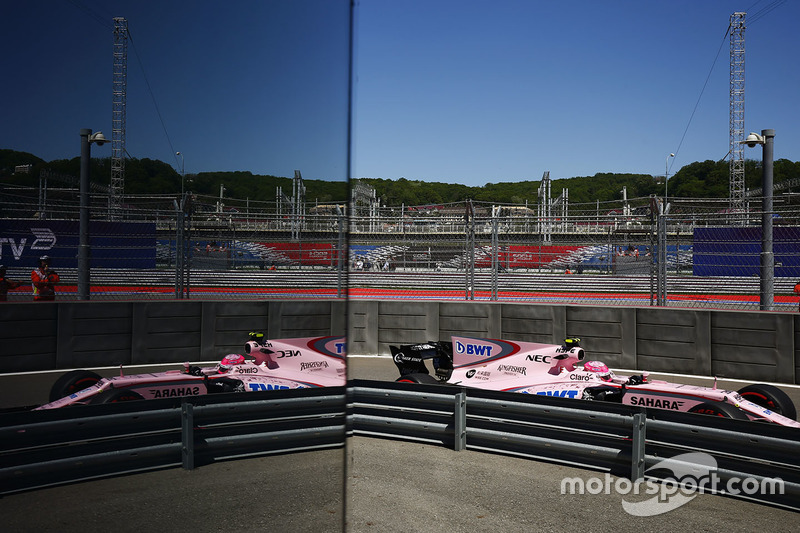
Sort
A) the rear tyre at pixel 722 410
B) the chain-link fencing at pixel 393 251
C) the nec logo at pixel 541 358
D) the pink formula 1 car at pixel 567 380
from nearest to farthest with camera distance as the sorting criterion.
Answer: the chain-link fencing at pixel 393 251 < the rear tyre at pixel 722 410 < the pink formula 1 car at pixel 567 380 < the nec logo at pixel 541 358

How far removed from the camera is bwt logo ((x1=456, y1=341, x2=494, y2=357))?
7730mm

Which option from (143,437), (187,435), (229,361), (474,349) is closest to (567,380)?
(474,349)

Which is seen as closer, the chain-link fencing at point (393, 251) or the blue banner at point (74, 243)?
the blue banner at point (74, 243)

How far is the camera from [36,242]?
2.89 feet

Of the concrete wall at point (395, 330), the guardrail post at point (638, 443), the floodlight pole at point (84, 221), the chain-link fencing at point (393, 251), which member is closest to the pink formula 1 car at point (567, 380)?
the guardrail post at point (638, 443)

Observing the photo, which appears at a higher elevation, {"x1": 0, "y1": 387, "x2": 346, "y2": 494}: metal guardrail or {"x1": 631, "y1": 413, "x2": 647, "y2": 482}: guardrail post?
{"x1": 0, "y1": 387, "x2": 346, "y2": 494}: metal guardrail

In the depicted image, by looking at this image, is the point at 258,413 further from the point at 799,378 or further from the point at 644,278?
the point at 644,278

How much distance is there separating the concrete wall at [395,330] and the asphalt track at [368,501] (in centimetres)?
20

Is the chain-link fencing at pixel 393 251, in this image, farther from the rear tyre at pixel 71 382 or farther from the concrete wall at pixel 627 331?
the concrete wall at pixel 627 331

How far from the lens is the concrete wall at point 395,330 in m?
1.03

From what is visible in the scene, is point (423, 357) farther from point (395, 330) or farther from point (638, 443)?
point (638, 443)

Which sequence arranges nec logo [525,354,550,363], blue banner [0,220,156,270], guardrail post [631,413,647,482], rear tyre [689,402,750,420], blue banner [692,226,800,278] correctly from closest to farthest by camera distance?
blue banner [0,220,156,270], guardrail post [631,413,647,482], rear tyre [689,402,750,420], nec logo [525,354,550,363], blue banner [692,226,800,278]

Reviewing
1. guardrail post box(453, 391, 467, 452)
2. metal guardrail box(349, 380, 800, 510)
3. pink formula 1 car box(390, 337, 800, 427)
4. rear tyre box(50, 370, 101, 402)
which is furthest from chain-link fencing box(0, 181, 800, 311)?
pink formula 1 car box(390, 337, 800, 427)

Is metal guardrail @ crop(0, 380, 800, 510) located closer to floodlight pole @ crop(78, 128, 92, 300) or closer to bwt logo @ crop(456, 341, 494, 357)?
floodlight pole @ crop(78, 128, 92, 300)
